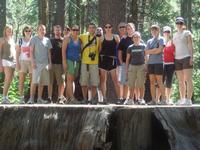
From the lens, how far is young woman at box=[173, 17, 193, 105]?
935 cm

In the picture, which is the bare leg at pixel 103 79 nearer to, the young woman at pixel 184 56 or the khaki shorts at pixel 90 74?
the khaki shorts at pixel 90 74

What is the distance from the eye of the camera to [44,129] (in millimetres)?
7609

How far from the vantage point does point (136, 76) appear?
9.69 metres

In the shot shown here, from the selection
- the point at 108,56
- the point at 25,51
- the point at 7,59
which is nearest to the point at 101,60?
the point at 108,56

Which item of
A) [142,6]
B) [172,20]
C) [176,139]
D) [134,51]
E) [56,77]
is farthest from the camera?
[172,20]

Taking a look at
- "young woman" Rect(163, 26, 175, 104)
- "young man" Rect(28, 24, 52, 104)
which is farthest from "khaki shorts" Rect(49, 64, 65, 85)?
"young woman" Rect(163, 26, 175, 104)

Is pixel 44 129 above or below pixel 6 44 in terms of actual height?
below

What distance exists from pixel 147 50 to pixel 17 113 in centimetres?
331

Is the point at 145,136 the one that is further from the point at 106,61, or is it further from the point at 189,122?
the point at 106,61

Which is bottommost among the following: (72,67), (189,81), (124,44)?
(189,81)

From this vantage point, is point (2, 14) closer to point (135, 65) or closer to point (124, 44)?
point (124, 44)

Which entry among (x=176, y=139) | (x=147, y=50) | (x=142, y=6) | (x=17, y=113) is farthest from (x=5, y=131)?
(x=142, y=6)

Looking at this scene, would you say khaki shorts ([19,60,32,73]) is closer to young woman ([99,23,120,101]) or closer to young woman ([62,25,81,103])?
young woman ([62,25,81,103])

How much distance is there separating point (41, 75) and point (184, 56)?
2993 millimetres
